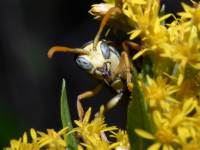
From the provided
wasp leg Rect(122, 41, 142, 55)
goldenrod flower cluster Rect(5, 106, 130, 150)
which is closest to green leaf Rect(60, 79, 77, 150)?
goldenrod flower cluster Rect(5, 106, 130, 150)

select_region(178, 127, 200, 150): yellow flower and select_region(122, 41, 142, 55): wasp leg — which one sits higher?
select_region(122, 41, 142, 55): wasp leg

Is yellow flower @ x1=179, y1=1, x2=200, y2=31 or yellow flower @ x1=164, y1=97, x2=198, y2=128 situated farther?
yellow flower @ x1=179, y1=1, x2=200, y2=31

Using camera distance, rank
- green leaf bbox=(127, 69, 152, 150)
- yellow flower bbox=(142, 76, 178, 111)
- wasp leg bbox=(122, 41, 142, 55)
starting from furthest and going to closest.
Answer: wasp leg bbox=(122, 41, 142, 55) < yellow flower bbox=(142, 76, 178, 111) < green leaf bbox=(127, 69, 152, 150)

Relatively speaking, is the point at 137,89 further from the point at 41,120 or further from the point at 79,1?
the point at 79,1

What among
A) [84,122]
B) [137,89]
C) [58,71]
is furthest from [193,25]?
[58,71]

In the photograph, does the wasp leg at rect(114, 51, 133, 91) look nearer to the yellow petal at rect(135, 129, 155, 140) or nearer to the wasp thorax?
the wasp thorax

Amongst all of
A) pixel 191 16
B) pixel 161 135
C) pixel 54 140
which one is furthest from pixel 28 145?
pixel 191 16

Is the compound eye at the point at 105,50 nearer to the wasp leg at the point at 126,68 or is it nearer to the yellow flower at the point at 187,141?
the wasp leg at the point at 126,68
